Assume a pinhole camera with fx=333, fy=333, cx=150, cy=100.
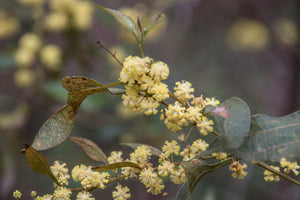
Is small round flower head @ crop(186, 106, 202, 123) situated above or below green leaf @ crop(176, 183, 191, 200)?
above

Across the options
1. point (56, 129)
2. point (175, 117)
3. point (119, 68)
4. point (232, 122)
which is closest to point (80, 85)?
point (56, 129)

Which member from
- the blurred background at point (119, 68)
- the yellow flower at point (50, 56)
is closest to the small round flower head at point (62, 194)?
the blurred background at point (119, 68)

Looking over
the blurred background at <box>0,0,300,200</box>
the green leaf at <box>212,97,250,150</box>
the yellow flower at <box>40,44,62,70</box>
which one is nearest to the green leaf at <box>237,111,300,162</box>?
the green leaf at <box>212,97,250,150</box>

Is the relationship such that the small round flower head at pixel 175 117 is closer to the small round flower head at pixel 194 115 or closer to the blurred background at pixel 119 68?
the small round flower head at pixel 194 115

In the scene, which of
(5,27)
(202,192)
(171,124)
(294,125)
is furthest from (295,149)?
(5,27)

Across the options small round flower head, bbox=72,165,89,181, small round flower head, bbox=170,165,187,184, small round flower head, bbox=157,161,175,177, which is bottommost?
small round flower head, bbox=72,165,89,181

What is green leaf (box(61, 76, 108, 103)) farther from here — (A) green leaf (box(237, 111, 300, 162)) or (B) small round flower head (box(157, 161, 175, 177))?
(A) green leaf (box(237, 111, 300, 162))
